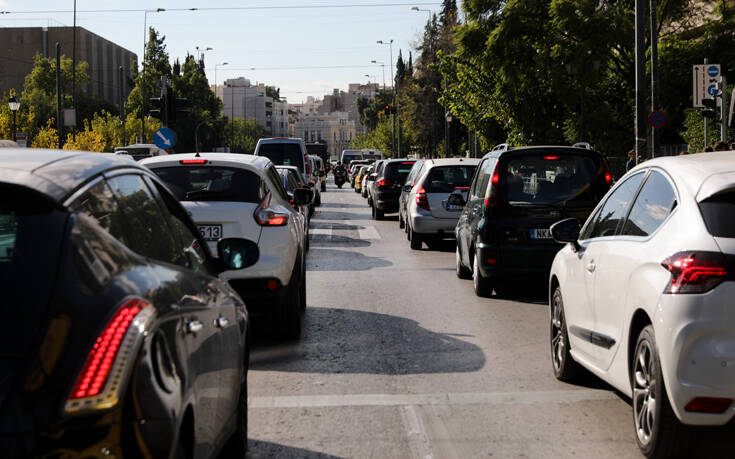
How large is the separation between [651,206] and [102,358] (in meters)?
3.88

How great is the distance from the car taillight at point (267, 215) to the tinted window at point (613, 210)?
3.12m

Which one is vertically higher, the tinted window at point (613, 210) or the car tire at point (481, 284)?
the tinted window at point (613, 210)

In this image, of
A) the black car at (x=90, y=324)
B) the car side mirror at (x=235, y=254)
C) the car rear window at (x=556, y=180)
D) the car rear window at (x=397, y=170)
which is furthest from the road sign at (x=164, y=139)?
the black car at (x=90, y=324)

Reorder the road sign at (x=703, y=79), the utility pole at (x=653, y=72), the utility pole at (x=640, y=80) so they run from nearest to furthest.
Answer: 1. the utility pole at (x=640, y=80)
2. the road sign at (x=703, y=79)
3. the utility pole at (x=653, y=72)

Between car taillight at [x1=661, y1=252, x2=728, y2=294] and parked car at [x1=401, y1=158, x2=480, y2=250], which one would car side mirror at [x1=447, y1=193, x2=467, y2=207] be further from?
car taillight at [x1=661, y1=252, x2=728, y2=294]

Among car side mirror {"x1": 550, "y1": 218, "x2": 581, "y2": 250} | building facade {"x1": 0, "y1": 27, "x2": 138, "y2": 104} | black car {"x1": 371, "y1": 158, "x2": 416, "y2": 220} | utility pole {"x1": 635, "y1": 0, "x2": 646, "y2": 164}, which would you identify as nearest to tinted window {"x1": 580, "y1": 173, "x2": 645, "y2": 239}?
car side mirror {"x1": 550, "y1": 218, "x2": 581, "y2": 250}

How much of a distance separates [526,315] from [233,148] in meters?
147

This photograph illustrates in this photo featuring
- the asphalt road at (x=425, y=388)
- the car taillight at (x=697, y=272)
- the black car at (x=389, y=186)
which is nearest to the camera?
the car taillight at (x=697, y=272)

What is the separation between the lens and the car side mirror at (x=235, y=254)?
4836mm

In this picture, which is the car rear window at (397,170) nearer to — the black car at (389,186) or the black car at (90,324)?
the black car at (389,186)

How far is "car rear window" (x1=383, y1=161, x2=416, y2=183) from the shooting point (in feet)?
97.1

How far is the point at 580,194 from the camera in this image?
12055mm

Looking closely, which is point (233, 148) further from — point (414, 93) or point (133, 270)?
point (133, 270)

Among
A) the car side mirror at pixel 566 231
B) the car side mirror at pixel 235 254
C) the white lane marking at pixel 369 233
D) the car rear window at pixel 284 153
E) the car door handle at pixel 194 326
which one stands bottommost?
the white lane marking at pixel 369 233
